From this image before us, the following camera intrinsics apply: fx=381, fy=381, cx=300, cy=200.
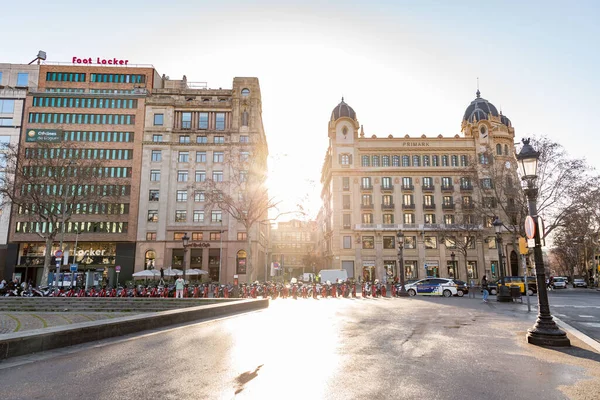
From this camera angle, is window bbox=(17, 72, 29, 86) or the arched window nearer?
the arched window

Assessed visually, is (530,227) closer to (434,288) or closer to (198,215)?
(434,288)

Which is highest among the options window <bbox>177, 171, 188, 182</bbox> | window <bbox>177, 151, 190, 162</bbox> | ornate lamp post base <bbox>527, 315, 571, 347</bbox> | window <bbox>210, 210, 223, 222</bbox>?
window <bbox>177, 151, 190, 162</bbox>

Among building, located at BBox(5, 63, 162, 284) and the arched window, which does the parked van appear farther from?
building, located at BBox(5, 63, 162, 284)

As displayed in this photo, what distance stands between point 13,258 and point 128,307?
41.0m

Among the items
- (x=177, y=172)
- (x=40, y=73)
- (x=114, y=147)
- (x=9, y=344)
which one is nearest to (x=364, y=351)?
(x=9, y=344)

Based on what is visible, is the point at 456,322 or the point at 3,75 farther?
the point at 3,75

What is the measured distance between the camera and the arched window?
163 ft

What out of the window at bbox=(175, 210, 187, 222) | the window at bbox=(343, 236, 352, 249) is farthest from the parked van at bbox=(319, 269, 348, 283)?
the window at bbox=(175, 210, 187, 222)

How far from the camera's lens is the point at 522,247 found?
16406mm

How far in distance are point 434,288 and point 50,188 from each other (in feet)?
140

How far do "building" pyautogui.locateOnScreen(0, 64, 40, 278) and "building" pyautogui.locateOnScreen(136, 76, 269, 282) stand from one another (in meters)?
17.7

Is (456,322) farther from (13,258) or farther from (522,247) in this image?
(13,258)

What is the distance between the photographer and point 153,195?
168 feet

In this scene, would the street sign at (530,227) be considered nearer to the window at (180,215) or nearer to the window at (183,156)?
the window at (180,215)
